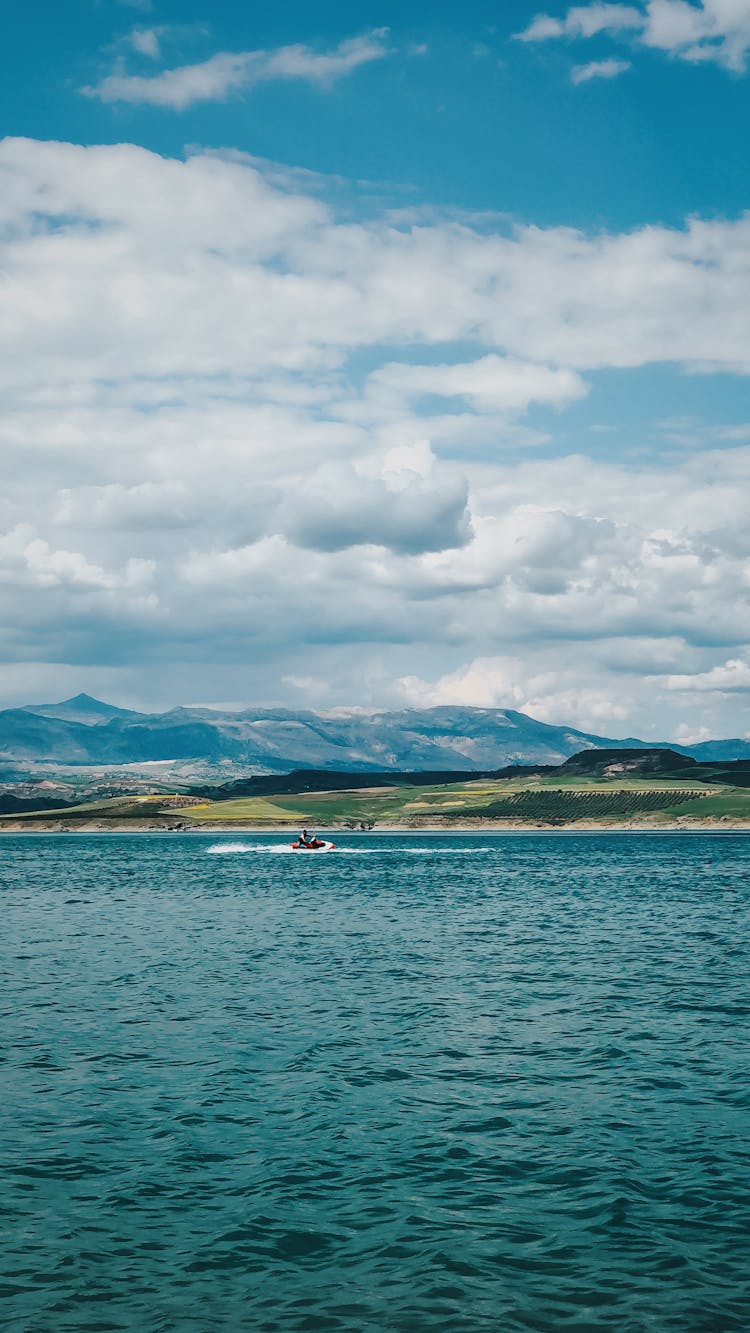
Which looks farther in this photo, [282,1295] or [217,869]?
[217,869]

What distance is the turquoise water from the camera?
21.0m

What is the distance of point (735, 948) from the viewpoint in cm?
6825

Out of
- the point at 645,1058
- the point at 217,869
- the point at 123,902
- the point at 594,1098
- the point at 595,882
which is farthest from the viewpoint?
the point at 217,869

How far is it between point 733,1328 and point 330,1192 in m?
10.5

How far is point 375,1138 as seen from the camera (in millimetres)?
30484

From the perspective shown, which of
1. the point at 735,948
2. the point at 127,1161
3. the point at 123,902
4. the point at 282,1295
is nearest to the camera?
the point at 282,1295

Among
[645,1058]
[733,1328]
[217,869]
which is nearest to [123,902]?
[217,869]

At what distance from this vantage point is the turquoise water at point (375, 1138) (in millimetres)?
20953

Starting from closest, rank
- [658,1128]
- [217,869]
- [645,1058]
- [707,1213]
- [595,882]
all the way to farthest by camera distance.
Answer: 1. [707,1213]
2. [658,1128]
3. [645,1058]
4. [595,882]
5. [217,869]

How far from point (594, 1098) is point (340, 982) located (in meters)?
22.9

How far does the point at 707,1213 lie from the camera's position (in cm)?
2491

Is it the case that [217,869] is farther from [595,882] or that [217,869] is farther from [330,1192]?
[330,1192]

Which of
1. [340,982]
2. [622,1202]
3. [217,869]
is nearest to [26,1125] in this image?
[622,1202]

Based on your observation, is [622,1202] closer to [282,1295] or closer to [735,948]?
[282,1295]
